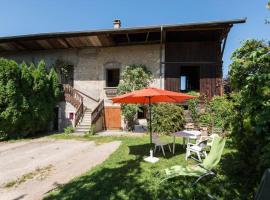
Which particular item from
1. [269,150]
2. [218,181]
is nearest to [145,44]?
[218,181]

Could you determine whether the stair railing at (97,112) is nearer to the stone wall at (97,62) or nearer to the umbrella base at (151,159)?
the stone wall at (97,62)

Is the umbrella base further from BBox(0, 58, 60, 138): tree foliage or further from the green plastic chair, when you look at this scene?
BBox(0, 58, 60, 138): tree foliage

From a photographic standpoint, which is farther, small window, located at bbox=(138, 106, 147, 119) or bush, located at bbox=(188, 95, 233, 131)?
small window, located at bbox=(138, 106, 147, 119)

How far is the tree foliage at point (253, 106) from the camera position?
3029 mm

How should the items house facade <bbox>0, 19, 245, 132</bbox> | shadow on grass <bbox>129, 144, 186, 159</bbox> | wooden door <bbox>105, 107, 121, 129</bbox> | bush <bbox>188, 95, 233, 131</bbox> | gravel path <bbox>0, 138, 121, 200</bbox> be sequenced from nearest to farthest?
gravel path <bbox>0, 138, 121, 200</bbox>
shadow on grass <bbox>129, 144, 186, 159</bbox>
bush <bbox>188, 95, 233, 131</bbox>
house facade <bbox>0, 19, 245, 132</bbox>
wooden door <bbox>105, 107, 121, 129</bbox>

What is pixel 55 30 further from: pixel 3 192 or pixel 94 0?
pixel 3 192

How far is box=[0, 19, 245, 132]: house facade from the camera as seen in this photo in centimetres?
1492

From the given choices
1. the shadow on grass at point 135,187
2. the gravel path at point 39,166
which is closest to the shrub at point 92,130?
the gravel path at point 39,166

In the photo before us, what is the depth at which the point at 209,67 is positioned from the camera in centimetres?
1505

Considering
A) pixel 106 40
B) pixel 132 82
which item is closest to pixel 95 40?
pixel 106 40

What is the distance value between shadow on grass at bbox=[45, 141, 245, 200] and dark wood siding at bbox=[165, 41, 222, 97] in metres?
10.2

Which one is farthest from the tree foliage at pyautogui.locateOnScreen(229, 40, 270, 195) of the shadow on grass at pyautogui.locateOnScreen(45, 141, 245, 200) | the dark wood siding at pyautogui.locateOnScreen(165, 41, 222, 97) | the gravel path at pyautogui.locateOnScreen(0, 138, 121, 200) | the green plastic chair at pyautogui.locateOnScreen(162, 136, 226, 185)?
the dark wood siding at pyautogui.locateOnScreen(165, 41, 222, 97)

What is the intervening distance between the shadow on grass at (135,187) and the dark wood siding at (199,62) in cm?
1019

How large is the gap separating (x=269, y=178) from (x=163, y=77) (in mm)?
14048
